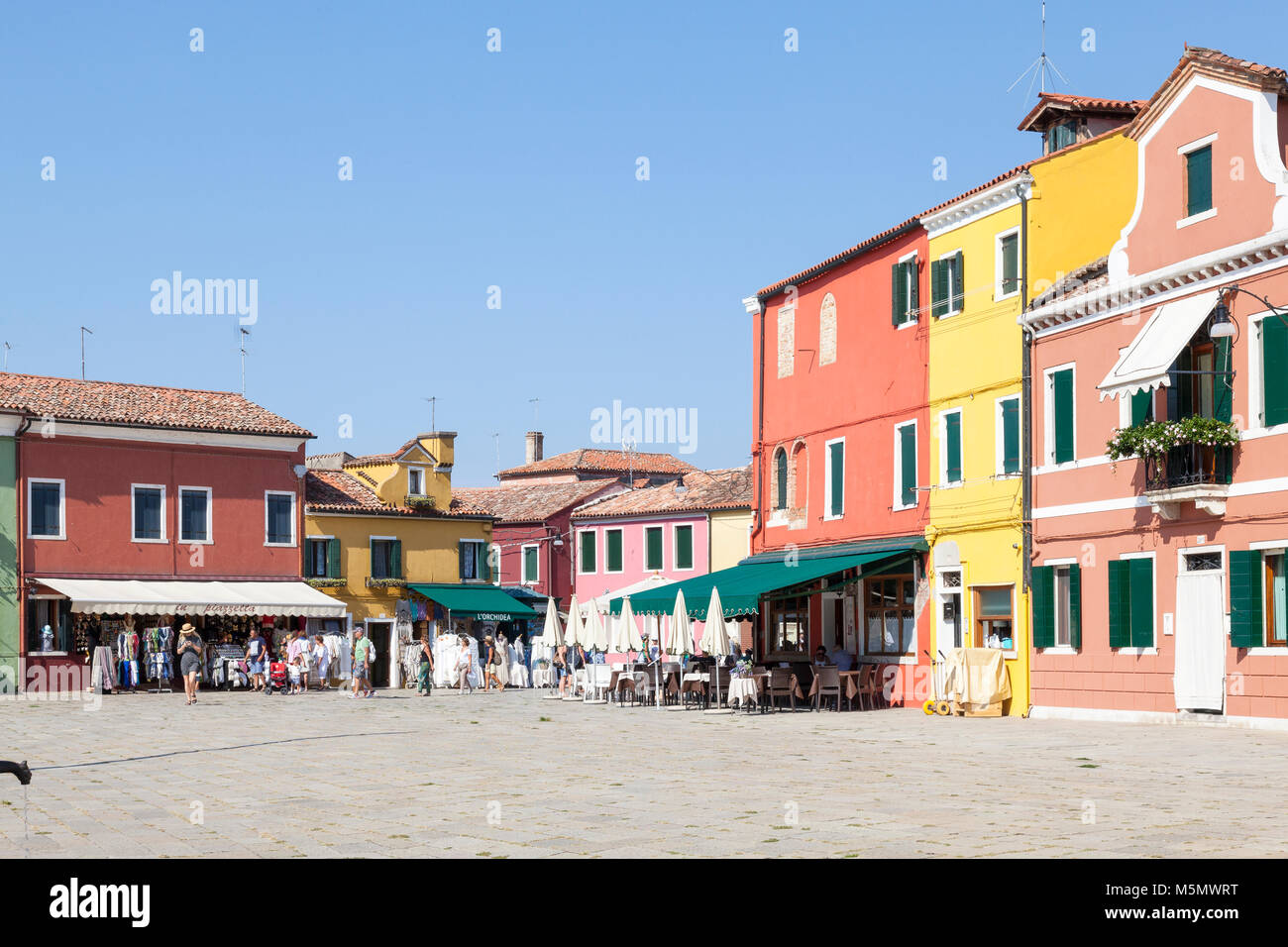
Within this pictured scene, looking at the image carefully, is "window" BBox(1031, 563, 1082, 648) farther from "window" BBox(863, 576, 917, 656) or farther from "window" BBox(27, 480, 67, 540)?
"window" BBox(27, 480, 67, 540)

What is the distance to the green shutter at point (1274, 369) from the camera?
20.8m

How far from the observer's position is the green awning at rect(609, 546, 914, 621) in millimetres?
28406

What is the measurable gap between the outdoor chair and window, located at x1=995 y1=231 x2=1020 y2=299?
7073mm

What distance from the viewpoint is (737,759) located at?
58.2ft

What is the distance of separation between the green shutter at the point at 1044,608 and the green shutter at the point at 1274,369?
512 centimetres

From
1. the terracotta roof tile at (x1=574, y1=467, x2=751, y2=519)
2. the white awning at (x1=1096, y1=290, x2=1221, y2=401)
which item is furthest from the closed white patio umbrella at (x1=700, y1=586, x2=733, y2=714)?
the terracotta roof tile at (x1=574, y1=467, x2=751, y2=519)

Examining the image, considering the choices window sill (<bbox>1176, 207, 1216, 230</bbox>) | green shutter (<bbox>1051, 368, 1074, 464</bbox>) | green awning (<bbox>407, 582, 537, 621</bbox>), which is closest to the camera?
window sill (<bbox>1176, 207, 1216, 230</bbox>)

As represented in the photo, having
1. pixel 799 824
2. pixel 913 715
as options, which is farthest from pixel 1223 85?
pixel 799 824

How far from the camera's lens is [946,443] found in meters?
28.7

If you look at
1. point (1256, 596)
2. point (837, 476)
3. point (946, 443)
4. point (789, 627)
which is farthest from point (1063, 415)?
point (789, 627)

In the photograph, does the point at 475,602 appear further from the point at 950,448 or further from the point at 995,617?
the point at 995,617

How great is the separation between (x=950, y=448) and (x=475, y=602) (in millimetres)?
23205
